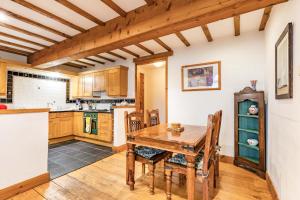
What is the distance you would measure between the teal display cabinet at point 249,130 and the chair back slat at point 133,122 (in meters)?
1.74

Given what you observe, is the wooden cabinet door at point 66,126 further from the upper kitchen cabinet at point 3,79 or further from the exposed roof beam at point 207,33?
the exposed roof beam at point 207,33

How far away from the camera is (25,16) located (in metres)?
2.33

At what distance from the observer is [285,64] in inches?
60.7

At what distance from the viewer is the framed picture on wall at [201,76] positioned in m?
3.23

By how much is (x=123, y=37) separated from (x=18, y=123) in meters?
1.83

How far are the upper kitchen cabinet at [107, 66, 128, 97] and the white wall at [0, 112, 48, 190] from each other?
2.24m

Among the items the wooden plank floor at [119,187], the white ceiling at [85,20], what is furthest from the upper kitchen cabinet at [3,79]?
the wooden plank floor at [119,187]

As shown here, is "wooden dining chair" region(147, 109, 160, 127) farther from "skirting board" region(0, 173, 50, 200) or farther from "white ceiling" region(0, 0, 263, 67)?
"skirting board" region(0, 173, 50, 200)

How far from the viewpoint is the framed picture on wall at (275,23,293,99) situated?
1380 mm

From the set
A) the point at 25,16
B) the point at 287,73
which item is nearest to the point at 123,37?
the point at 25,16

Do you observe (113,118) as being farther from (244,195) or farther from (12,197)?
(244,195)

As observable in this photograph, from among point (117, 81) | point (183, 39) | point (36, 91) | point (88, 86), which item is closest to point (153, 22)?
point (183, 39)

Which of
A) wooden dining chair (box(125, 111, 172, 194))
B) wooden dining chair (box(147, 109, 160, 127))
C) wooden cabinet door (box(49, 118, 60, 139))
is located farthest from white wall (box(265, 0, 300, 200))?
wooden cabinet door (box(49, 118, 60, 139))

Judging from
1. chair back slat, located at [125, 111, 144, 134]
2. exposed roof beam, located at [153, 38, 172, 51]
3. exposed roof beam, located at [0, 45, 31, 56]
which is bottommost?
chair back slat, located at [125, 111, 144, 134]
